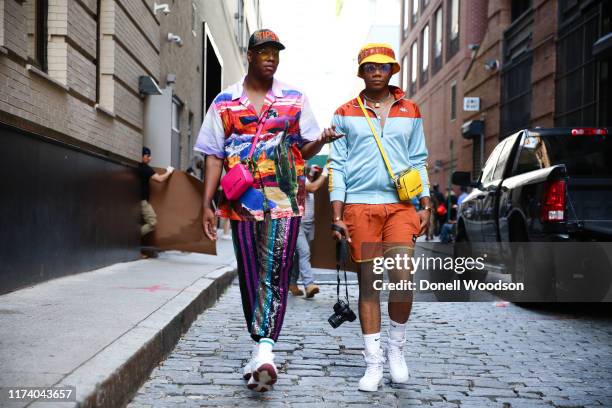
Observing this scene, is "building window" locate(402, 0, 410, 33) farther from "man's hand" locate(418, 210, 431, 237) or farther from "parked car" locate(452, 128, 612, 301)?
"man's hand" locate(418, 210, 431, 237)

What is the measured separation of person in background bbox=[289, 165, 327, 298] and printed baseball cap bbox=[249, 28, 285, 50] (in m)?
4.53

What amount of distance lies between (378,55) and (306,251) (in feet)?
15.5

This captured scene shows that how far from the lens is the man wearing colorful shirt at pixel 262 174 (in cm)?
425

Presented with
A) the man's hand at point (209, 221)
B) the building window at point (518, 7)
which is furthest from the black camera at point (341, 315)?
the building window at point (518, 7)

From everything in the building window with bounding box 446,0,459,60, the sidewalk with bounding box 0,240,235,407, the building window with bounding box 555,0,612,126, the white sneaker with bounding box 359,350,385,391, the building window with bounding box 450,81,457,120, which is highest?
the building window with bounding box 446,0,459,60

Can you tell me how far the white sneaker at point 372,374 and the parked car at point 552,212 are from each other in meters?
3.38

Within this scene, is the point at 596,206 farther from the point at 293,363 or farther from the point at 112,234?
the point at 112,234

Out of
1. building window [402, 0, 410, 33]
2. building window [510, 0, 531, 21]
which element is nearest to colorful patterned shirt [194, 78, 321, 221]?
building window [510, 0, 531, 21]

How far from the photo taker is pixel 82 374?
343cm

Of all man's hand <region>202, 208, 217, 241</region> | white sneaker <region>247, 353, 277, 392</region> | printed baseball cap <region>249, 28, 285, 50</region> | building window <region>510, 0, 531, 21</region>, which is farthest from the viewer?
building window <region>510, 0, 531, 21</region>

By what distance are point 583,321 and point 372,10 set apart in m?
62.2

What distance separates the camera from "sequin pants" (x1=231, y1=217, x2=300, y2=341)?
4242 millimetres

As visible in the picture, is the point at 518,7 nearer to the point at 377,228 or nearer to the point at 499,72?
the point at 499,72

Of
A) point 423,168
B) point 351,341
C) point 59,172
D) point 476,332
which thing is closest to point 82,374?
point 423,168
